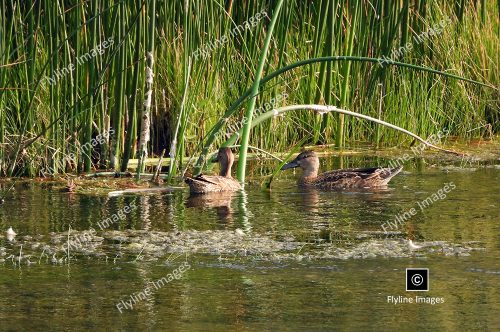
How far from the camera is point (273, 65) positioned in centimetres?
1180

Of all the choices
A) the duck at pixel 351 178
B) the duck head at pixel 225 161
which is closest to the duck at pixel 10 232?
the duck head at pixel 225 161

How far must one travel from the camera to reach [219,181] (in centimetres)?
946

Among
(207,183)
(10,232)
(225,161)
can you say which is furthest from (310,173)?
(10,232)

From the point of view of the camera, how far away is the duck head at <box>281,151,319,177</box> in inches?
403

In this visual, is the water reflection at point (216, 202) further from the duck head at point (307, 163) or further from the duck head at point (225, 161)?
the duck head at point (307, 163)

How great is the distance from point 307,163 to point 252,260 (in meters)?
3.60

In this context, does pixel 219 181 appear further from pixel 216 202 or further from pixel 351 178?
pixel 351 178

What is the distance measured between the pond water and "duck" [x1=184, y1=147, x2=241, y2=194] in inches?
4.7

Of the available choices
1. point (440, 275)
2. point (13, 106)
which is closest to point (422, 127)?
point (13, 106)

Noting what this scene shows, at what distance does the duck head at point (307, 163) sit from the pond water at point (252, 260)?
18.6 inches

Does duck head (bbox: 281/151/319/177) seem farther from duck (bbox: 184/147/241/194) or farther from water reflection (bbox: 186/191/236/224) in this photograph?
water reflection (bbox: 186/191/236/224)

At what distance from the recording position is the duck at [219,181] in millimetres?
9305

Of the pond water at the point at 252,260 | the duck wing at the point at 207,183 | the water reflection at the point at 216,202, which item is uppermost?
the duck wing at the point at 207,183

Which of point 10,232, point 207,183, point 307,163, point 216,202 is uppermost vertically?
point 307,163
